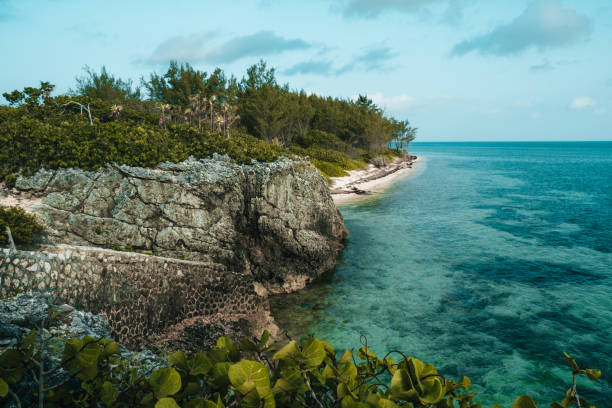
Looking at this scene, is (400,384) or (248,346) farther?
(248,346)

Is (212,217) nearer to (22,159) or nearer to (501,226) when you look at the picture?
(22,159)

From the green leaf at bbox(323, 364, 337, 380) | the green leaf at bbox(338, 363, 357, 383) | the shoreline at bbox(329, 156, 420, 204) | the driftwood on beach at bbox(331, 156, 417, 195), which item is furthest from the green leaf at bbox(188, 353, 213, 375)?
the driftwood on beach at bbox(331, 156, 417, 195)

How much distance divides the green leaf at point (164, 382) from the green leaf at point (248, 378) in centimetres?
41

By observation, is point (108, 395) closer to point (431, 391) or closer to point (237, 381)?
point (237, 381)

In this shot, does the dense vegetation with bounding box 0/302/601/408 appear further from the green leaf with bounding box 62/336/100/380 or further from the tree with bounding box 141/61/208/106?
the tree with bounding box 141/61/208/106

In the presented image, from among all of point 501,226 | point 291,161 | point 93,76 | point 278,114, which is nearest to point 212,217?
point 291,161

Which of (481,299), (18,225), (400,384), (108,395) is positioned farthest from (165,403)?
(481,299)

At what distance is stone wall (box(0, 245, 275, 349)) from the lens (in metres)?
9.18

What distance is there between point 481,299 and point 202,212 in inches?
549

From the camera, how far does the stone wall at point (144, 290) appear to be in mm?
9180

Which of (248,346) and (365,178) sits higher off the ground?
(248,346)

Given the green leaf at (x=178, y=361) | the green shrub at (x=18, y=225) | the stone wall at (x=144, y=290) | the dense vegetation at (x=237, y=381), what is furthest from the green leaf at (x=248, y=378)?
the green shrub at (x=18, y=225)

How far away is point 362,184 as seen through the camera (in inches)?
2077

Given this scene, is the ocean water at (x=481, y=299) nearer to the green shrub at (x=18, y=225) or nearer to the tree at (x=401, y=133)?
the green shrub at (x=18, y=225)
